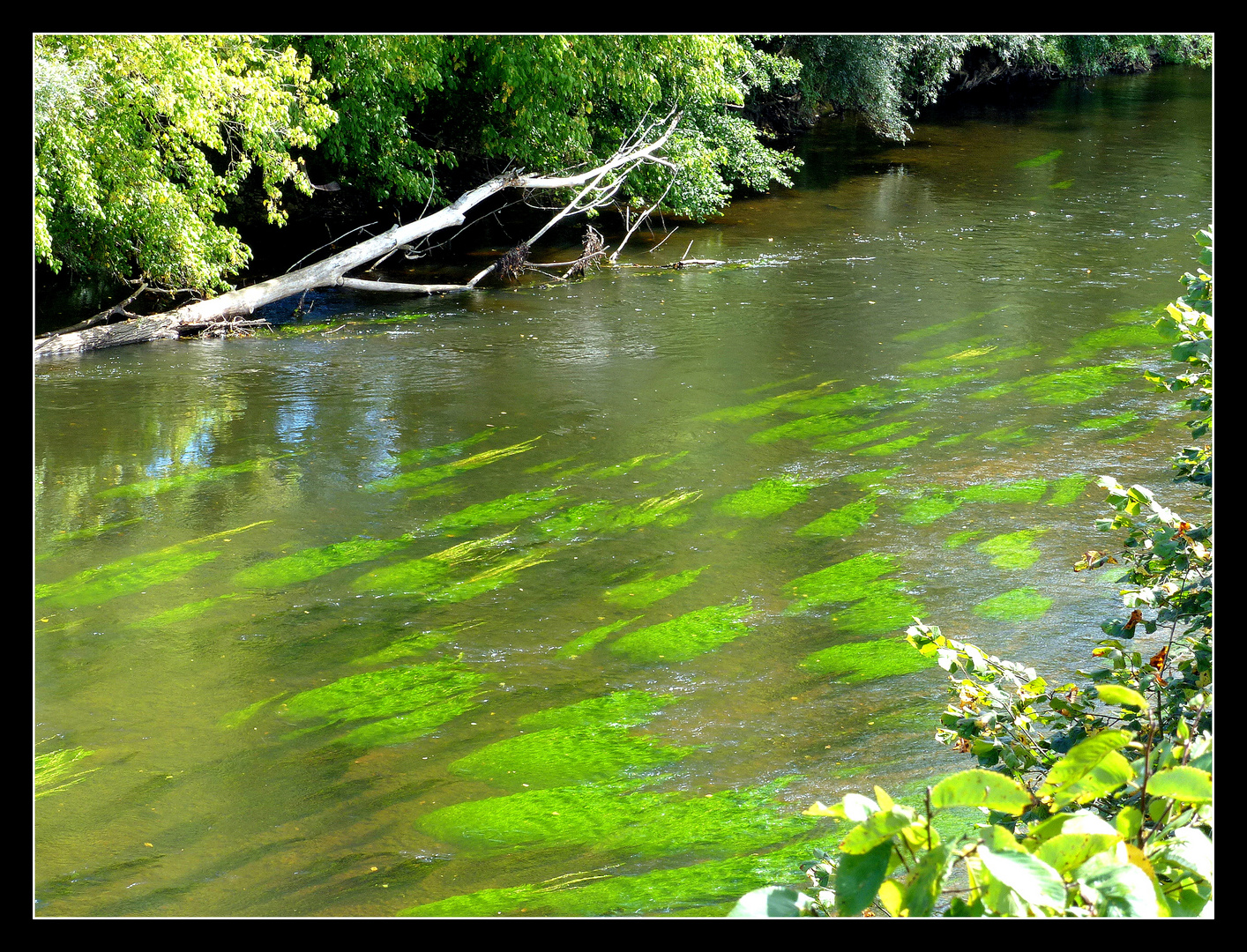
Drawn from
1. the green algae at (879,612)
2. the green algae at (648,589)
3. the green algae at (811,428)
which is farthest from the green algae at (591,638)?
the green algae at (811,428)

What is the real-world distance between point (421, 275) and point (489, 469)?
286 inches

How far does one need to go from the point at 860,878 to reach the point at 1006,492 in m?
6.72

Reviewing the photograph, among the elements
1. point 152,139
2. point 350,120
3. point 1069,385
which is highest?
point 350,120

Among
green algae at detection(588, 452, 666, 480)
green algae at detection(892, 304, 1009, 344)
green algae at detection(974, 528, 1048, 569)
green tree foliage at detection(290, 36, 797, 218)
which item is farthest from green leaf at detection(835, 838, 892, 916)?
green tree foliage at detection(290, 36, 797, 218)

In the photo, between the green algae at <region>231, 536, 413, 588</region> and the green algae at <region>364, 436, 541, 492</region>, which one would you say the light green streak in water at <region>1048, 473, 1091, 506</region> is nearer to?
the green algae at <region>364, 436, 541, 492</region>

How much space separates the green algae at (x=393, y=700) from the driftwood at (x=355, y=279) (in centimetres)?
748

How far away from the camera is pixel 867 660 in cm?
555

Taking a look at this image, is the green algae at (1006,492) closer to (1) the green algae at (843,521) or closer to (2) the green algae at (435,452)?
(1) the green algae at (843,521)

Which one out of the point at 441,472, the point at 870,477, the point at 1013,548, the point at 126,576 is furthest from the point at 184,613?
the point at 1013,548

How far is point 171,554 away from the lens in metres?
6.76

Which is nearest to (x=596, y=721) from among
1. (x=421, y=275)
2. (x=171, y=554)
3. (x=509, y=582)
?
(x=509, y=582)

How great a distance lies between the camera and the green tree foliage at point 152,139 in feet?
33.0

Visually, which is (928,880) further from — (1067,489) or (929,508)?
(1067,489)
